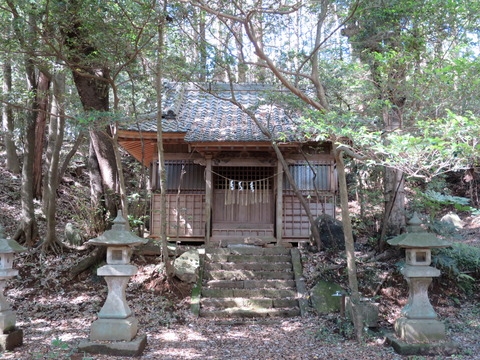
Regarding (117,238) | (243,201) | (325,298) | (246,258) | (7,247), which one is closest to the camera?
(7,247)

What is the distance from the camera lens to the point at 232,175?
1194 centimetres

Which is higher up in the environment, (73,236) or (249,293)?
(73,236)

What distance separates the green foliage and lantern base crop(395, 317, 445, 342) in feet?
9.49

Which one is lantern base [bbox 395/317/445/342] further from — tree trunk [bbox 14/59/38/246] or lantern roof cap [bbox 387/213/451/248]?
tree trunk [bbox 14/59/38/246]

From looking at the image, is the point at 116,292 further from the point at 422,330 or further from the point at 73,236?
the point at 73,236

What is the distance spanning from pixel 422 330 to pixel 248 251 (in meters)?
4.81

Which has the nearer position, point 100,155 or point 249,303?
point 249,303

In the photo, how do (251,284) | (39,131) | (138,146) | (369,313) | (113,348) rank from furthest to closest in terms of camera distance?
(39,131), (138,146), (251,284), (369,313), (113,348)

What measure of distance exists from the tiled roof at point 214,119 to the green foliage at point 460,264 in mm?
4570

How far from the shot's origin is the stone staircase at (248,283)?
7770 millimetres

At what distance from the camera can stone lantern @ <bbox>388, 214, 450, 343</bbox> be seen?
5.82 metres

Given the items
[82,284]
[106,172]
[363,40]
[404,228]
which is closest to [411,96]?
[363,40]

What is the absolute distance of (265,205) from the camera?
39.0ft

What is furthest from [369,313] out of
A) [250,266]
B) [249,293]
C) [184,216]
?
[184,216]
